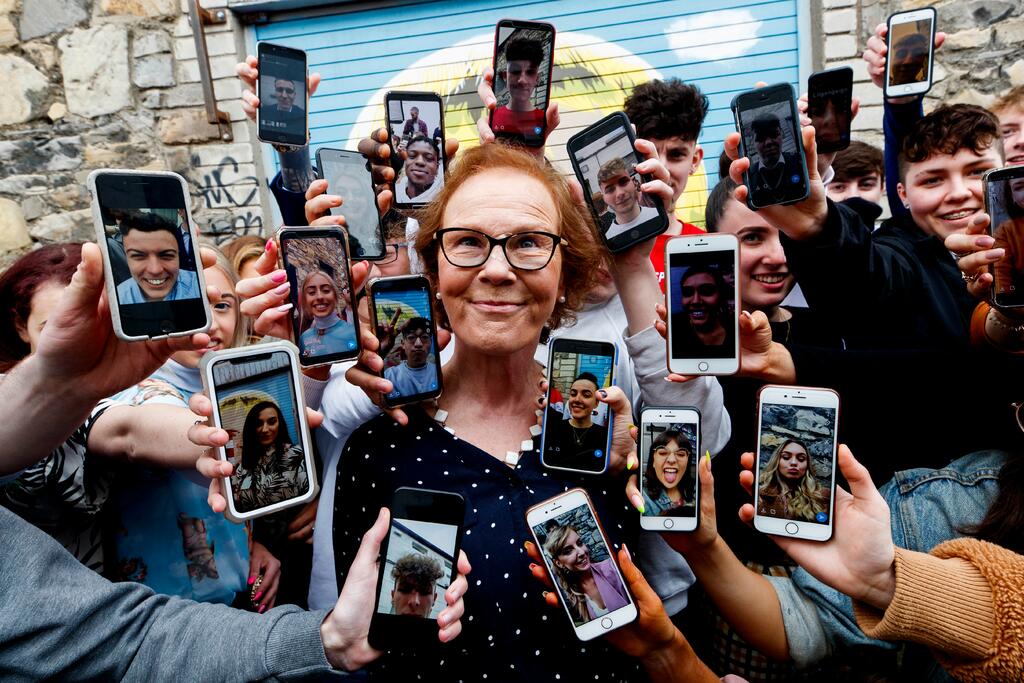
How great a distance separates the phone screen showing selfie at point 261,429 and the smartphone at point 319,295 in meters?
0.13

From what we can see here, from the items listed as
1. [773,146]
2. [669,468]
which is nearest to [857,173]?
[773,146]

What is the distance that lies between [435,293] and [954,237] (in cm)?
138

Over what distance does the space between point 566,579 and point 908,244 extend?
1.93m

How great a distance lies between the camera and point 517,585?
150cm

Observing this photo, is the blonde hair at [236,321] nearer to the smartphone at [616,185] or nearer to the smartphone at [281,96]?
the smartphone at [281,96]

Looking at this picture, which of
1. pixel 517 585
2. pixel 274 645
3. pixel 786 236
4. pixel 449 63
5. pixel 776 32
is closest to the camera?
pixel 274 645

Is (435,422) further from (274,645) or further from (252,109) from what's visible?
(252,109)

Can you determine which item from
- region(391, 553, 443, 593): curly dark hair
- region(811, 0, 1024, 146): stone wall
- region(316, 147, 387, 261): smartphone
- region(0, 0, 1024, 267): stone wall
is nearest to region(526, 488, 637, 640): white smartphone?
region(391, 553, 443, 593): curly dark hair

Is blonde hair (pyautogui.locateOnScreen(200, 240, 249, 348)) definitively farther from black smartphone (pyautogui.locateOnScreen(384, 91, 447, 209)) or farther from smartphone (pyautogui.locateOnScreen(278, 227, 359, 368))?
smartphone (pyautogui.locateOnScreen(278, 227, 359, 368))

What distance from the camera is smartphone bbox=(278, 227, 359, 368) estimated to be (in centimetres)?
158

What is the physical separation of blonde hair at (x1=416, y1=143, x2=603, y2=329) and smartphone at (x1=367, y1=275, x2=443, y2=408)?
0.13 metres

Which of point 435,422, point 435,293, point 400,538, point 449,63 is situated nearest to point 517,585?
point 400,538

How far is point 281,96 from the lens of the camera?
7.02 feet

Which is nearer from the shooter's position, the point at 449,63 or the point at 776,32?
the point at 776,32
